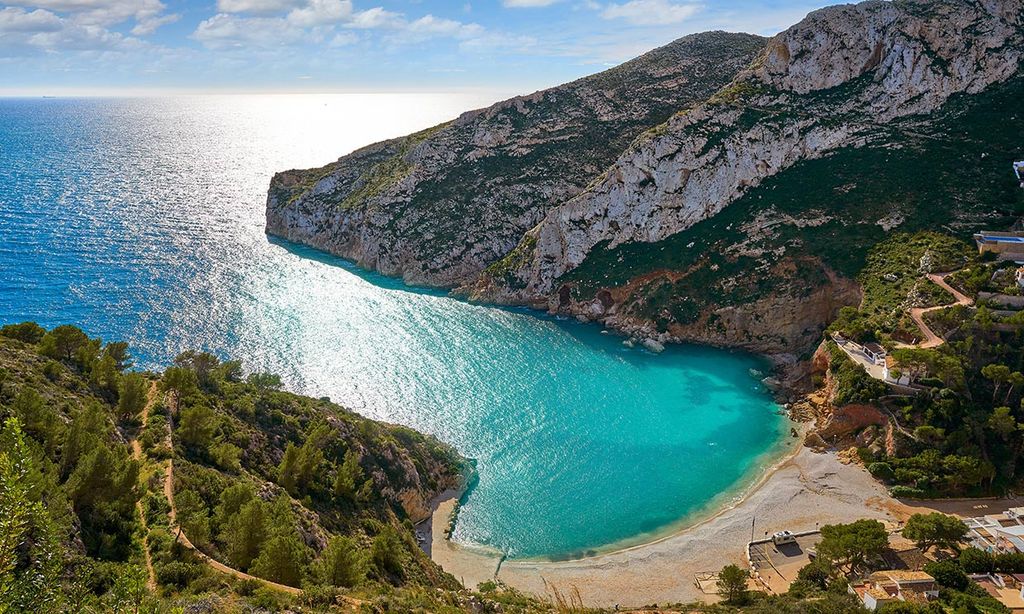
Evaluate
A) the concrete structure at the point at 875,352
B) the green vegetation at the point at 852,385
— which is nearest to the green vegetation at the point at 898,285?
the concrete structure at the point at 875,352

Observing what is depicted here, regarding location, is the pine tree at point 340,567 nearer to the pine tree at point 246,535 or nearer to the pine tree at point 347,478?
the pine tree at point 246,535

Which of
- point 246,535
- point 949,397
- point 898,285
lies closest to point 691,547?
point 949,397

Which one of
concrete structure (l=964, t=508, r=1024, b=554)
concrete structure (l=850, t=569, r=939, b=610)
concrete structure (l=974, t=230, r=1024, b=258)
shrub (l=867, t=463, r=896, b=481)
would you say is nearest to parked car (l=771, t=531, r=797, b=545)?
concrete structure (l=850, t=569, r=939, b=610)

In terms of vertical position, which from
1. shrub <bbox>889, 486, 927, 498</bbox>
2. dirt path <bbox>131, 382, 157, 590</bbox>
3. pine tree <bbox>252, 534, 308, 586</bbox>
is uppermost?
dirt path <bbox>131, 382, 157, 590</bbox>

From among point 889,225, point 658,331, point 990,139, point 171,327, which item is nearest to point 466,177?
point 658,331

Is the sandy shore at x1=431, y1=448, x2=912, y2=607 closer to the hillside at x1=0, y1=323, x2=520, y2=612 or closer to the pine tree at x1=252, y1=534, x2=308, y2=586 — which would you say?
the hillside at x1=0, y1=323, x2=520, y2=612

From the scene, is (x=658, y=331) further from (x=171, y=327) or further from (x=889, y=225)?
(x=171, y=327)
